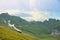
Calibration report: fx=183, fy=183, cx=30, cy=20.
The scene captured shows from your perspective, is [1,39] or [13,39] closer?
[1,39]

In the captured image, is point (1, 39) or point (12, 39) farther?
point (12, 39)

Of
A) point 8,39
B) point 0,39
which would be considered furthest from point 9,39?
point 0,39

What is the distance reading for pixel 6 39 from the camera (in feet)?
439

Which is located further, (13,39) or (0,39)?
(13,39)

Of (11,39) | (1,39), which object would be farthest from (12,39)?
(1,39)

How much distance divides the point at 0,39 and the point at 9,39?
36.1ft

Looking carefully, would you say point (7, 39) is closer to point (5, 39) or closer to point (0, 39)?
point (5, 39)

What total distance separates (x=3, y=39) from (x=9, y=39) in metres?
5.09

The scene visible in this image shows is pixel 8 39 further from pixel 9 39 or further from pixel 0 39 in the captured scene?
pixel 0 39

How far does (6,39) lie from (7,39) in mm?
864

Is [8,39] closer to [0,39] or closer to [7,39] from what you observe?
[7,39]

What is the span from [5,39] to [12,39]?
5542 mm

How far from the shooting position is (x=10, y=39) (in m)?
135

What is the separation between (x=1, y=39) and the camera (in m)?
127
